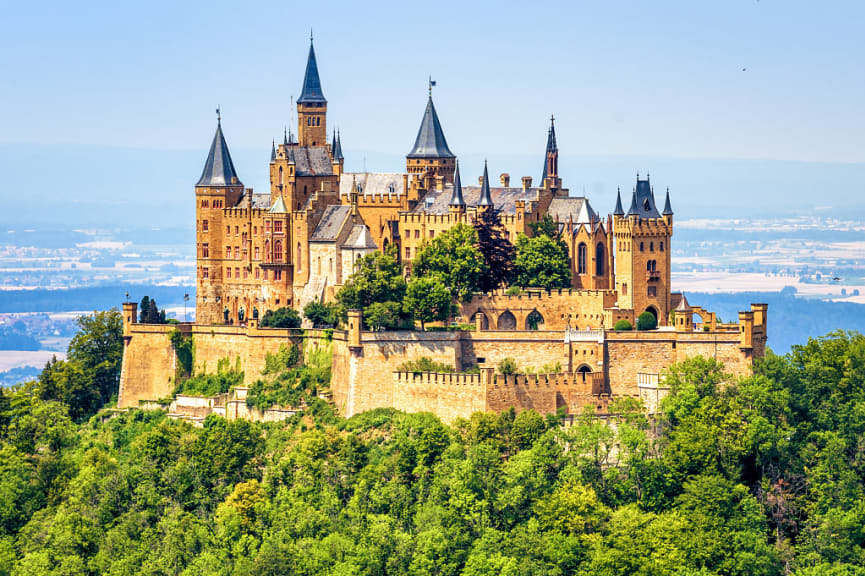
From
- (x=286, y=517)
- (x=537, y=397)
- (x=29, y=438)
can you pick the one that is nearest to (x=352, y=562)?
(x=286, y=517)

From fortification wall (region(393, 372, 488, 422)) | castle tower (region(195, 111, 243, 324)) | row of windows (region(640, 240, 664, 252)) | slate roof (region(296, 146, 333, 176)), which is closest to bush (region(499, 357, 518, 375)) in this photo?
fortification wall (region(393, 372, 488, 422))

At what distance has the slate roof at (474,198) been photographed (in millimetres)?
91625

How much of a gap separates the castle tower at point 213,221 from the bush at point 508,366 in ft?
69.6

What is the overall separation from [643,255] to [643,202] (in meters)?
2.76

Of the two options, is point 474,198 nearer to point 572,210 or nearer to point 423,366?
point 572,210

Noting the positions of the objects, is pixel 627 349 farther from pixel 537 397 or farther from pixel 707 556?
pixel 707 556

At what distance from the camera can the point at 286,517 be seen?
242 feet

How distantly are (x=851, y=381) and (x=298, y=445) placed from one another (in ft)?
83.7

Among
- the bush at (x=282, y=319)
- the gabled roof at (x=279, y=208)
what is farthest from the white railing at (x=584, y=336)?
the gabled roof at (x=279, y=208)

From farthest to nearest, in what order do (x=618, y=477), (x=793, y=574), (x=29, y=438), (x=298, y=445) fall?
1. (x=29, y=438)
2. (x=298, y=445)
3. (x=618, y=477)
4. (x=793, y=574)

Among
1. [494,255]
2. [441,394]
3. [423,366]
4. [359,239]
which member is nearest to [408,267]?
[359,239]

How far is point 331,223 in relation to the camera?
90.5 metres

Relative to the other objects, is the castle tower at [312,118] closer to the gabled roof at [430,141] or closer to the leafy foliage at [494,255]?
the gabled roof at [430,141]

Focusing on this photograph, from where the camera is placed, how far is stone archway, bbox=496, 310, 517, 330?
84.6 m
